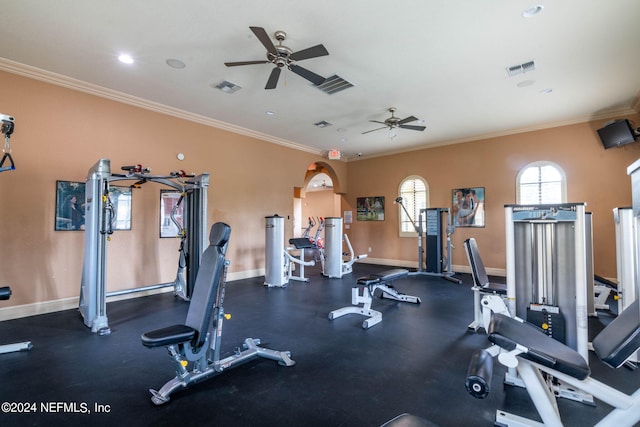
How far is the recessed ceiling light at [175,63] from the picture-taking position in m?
3.70

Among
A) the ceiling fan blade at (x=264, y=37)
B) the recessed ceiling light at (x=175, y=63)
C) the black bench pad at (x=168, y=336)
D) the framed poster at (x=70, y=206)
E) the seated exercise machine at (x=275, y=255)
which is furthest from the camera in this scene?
the seated exercise machine at (x=275, y=255)

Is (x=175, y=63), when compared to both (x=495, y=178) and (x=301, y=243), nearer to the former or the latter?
(x=301, y=243)

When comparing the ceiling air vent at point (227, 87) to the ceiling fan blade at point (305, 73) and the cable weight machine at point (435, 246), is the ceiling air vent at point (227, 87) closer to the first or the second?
the ceiling fan blade at point (305, 73)

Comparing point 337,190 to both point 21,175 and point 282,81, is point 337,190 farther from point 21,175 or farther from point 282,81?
point 21,175

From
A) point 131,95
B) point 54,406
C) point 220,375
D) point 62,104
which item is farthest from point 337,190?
point 54,406

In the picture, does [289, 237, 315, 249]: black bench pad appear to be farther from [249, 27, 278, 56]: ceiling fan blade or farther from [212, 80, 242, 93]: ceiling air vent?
[249, 27, 278, 56]: ceiling fan blade

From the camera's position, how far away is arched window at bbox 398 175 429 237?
7.82 meters

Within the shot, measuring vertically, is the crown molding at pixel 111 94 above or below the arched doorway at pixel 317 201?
above

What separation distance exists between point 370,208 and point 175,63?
625cm

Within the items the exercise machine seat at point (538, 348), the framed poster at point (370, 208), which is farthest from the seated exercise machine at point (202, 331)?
the framed poster at point (370, 208)

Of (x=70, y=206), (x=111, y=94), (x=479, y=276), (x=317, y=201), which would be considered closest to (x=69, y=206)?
(x=70, y=206)

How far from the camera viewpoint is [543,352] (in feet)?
4.63

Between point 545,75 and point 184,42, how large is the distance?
4.60m

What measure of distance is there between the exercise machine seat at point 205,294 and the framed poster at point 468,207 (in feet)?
20.7
